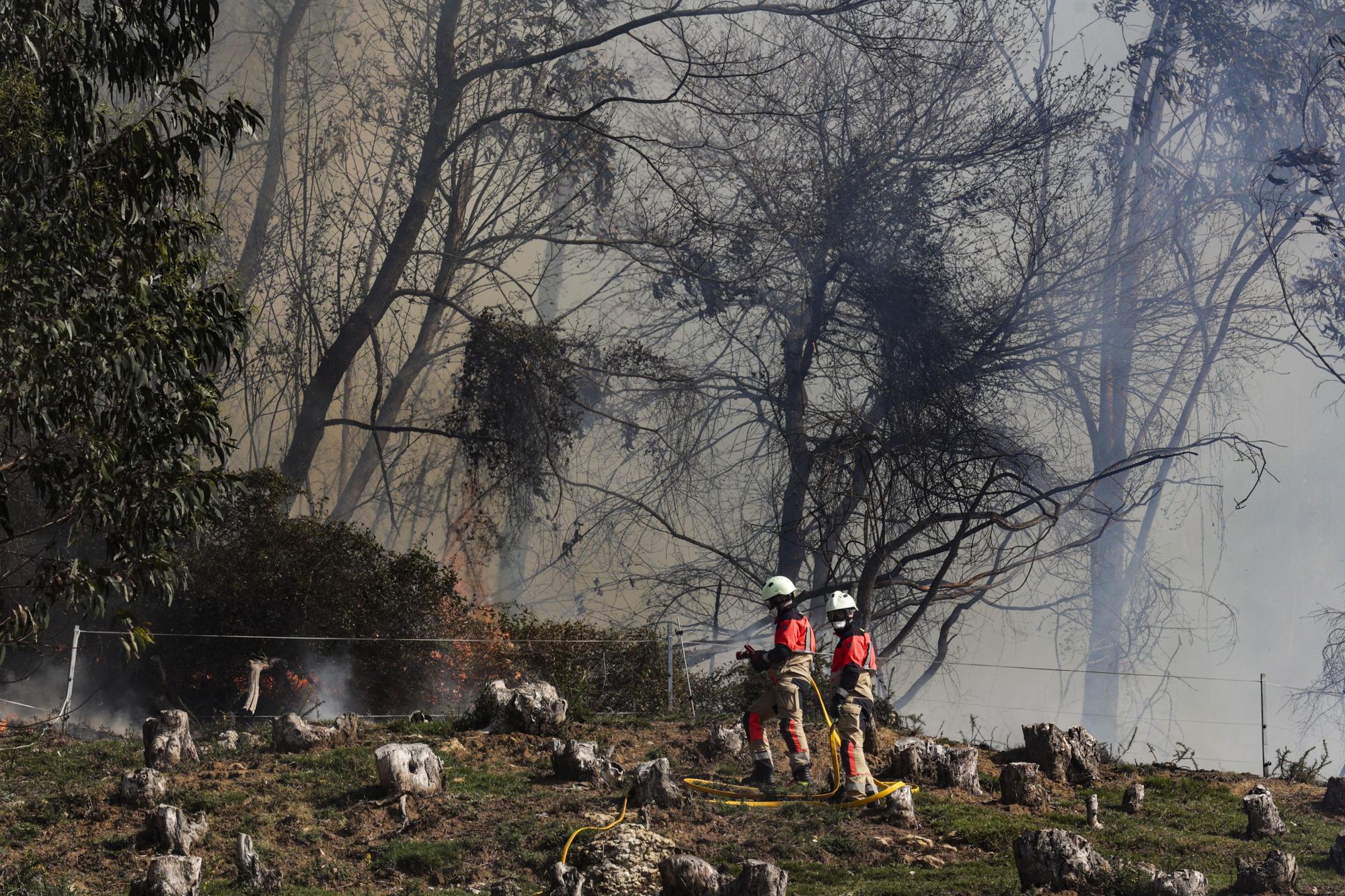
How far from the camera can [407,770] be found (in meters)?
9.45

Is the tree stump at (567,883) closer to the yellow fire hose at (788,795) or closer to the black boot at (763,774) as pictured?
the yellow fire hose at (788,795)

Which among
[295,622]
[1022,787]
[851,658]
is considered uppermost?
[295,622]

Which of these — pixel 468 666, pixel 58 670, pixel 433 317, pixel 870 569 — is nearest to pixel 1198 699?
pixel 870 569

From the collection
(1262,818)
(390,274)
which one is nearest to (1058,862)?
(1262,818)

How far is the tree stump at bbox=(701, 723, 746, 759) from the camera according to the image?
37.5 ft

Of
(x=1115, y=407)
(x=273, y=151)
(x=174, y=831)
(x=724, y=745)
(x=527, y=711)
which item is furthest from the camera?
(x=1115, y=407)

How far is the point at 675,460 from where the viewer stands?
20.5m

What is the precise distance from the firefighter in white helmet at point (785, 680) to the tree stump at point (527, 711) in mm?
2496

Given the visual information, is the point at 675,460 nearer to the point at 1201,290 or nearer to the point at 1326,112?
the point at 1201,290

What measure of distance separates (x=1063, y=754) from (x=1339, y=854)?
130 inches

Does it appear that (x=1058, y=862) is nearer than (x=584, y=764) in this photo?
Yes

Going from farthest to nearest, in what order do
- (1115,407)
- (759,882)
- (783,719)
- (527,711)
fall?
(1115,407)
(527,711)
(783,719)
(759,882)

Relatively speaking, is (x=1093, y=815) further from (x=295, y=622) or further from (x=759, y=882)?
(x=295, y=622)

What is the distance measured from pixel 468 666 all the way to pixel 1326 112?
58.2 ft
